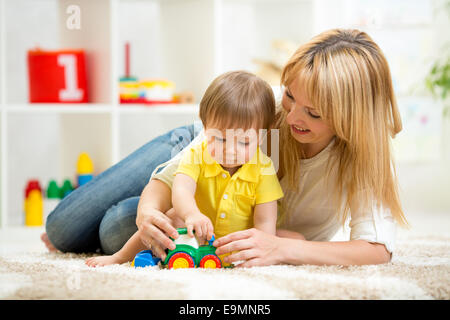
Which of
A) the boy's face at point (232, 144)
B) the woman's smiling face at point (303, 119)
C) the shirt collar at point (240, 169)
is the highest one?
the woman's smiling face at point (303, 119)

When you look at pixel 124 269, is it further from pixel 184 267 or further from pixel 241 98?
pixel 241 98

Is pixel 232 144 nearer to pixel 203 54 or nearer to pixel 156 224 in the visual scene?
pixel 156 224

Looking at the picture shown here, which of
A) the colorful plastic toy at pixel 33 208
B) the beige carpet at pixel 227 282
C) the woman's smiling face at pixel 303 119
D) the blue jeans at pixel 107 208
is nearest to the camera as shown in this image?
the beige carpet at pixel 227 282

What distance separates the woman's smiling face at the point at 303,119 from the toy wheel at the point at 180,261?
0.32 metres

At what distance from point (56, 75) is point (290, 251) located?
146cm

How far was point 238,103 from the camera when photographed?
3.45 feet

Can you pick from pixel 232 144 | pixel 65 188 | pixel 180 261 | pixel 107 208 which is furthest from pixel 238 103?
pixel 65 188

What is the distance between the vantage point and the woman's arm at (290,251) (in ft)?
3.25

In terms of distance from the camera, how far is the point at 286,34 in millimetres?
2596

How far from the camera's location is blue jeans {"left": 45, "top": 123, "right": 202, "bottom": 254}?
1339mm

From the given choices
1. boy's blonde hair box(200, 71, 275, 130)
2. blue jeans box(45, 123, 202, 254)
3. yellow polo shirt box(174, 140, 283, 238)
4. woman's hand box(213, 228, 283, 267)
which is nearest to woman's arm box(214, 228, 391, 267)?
woman's hand box(213, 228, 283, 267)

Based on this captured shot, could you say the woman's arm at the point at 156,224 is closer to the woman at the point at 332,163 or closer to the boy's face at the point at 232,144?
the woman at the point at 332,163

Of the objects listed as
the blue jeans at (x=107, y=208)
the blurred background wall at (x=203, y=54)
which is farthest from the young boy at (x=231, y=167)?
the blurred background wall at (x=203, y=54)

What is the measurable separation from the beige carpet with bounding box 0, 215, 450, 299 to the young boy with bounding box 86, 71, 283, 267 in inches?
4.7
